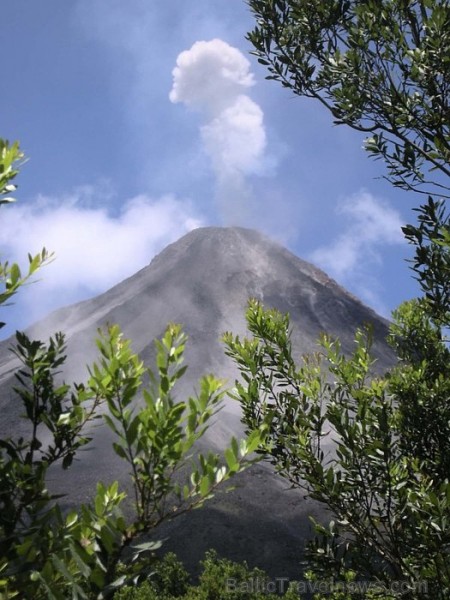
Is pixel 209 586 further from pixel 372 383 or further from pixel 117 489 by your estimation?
pixel 117 489

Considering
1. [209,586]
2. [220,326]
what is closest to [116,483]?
[209,586]

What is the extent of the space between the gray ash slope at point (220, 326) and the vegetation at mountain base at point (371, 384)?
49.1m

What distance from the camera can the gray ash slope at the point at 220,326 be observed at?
5966 cm

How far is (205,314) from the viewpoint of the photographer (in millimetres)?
136125

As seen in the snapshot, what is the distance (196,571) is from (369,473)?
48610 mm

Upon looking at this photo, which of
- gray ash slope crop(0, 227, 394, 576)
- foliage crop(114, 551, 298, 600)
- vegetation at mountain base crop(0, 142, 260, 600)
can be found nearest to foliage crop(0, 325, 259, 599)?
vegetation at mountain base crop(0, 142, 260, 600)

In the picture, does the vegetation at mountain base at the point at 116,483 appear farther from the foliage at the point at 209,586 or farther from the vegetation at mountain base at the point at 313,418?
the foliage at the point at 209,586

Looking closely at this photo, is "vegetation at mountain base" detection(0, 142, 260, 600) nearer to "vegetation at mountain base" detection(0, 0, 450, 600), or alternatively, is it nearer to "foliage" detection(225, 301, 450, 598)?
"vegetation at mountain base" detection(0, 0, 450, 600)

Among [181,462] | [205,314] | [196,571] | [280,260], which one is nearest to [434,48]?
[181,462]

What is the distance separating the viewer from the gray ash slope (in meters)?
59.7

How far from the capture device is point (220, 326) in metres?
132

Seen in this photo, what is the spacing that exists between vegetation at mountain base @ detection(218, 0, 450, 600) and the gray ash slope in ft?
161

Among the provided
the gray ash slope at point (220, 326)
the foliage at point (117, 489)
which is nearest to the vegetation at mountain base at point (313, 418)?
the foliage at point (117, 489)

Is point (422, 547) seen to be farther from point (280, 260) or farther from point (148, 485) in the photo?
point (280, 260)
